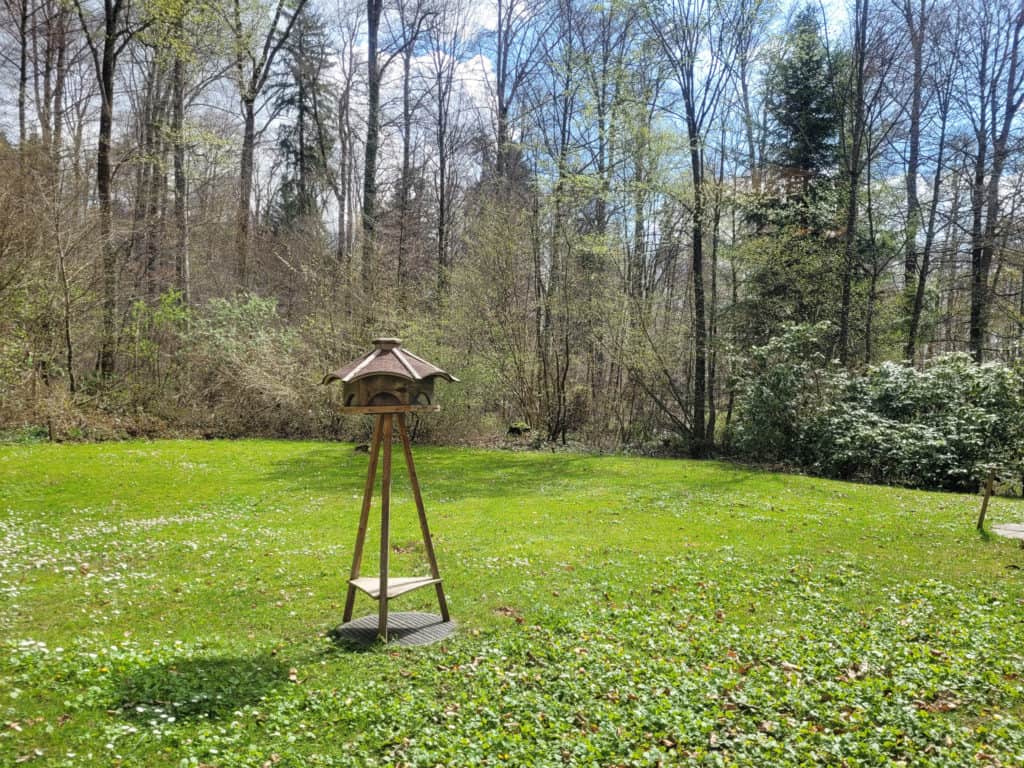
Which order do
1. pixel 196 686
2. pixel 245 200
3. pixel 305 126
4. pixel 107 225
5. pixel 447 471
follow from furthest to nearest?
pixel 305 126 → pixel 245 200 → pixel 107 225 → pixel 447 471 → pixel 196 686

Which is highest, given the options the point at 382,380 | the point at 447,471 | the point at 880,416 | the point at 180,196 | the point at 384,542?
the point at 180,196

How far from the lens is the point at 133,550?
709 cm

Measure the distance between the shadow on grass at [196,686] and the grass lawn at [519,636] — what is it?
0.02m

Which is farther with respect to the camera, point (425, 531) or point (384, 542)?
point (425, 531)

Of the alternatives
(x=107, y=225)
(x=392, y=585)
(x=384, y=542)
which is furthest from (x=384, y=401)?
(x=107, y=225)

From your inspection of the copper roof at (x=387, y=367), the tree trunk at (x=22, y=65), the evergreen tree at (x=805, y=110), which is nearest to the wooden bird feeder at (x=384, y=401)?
the copper roof at (x=387, y=367)

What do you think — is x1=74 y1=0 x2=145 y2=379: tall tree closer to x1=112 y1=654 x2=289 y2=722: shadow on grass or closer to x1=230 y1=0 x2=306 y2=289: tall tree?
x1=230 y1=0 x2=306 y2=289: tall tree

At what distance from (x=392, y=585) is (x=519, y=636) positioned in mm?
1161

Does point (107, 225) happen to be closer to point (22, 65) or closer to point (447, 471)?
point (22, 65)

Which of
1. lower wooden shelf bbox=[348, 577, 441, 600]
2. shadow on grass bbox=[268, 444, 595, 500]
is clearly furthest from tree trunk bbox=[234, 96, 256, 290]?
lower wooden shelf bbox=[348, 577, 441, 600]

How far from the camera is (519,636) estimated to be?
202 inches

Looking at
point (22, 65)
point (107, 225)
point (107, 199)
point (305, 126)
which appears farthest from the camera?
point (305, 126)

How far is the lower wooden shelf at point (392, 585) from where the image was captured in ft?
16.9

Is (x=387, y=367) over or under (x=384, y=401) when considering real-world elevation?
over
